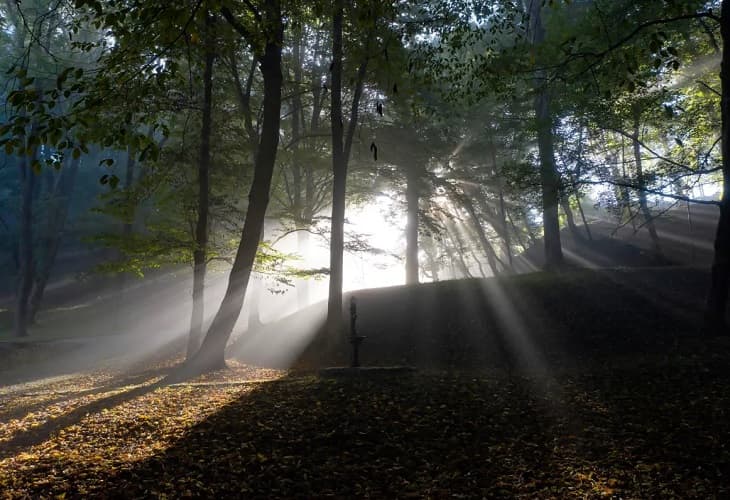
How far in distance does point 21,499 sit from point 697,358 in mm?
10629

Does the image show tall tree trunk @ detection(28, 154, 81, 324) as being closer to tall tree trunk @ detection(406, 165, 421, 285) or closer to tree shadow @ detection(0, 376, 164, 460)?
tall tree trunk @ detection(406, 165, 421, 285)

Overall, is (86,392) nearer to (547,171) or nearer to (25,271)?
(547,171)

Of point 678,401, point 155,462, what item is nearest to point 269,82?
point 155,462

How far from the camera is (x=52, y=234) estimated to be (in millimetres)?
29219

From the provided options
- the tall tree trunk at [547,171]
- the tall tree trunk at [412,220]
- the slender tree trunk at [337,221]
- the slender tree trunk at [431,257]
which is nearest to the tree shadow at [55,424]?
the slender tree trunk at [337,221]

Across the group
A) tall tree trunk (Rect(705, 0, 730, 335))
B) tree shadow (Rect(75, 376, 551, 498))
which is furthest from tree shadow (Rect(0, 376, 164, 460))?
tall tree trunk (Rect(705, 0, 730, 335))

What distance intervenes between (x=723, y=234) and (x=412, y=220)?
573 inches

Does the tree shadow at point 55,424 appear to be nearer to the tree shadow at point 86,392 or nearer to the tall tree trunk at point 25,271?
the tree shadow at point 86,392

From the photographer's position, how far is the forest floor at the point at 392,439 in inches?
190

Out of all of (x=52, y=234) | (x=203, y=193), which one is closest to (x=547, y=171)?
(x=203, y=193)

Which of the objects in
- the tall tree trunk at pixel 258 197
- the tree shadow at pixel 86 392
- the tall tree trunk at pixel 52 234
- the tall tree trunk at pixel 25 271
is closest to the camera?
the tree shadow at pixel 86 392

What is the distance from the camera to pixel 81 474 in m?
5.14

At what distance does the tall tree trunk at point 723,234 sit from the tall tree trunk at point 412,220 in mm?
12684

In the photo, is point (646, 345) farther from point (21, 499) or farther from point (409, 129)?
point (409, 129)
